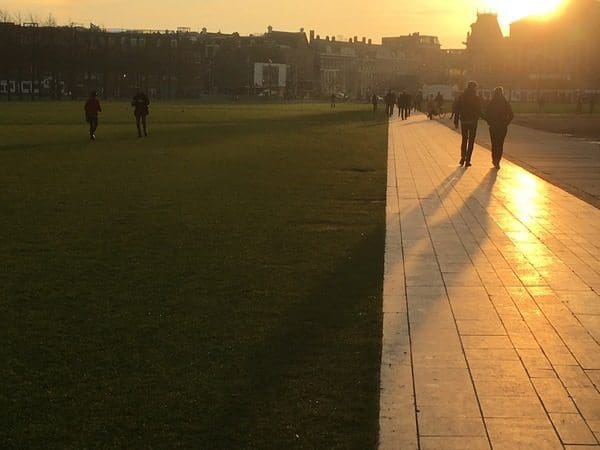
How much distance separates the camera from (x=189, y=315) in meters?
6.74

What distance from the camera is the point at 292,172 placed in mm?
18500

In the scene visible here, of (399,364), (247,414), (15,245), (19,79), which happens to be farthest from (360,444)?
(19,79)

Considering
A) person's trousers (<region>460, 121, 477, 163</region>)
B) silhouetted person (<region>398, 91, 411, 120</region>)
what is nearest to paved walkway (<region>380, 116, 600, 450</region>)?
person's trousers (<region>460, 121, 477, 163</region>)

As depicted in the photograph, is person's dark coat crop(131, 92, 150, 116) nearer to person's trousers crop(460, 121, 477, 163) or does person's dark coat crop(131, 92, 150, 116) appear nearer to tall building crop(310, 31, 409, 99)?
person's trousers crop(460, 121, 477, 163)

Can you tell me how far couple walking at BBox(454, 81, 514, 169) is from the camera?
19.4 meters

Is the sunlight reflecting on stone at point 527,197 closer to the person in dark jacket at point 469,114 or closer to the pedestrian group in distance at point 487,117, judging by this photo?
the pedestrian group in distance at point 487,117

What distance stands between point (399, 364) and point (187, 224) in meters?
6.08

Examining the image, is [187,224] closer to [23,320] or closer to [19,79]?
[23,320]

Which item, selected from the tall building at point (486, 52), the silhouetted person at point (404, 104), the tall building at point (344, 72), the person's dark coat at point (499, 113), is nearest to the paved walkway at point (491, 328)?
the person's dark coat at point (499, 113)

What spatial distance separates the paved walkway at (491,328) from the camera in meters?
4.69

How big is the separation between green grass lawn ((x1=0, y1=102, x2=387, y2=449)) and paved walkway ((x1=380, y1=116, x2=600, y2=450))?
0.24 meters

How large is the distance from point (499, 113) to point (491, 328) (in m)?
13.4

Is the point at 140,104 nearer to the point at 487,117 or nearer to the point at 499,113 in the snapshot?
the point at 487,117

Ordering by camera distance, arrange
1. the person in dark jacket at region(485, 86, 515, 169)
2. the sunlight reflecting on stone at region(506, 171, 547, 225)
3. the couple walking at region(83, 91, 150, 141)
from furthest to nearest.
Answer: the couple walking at region(83, 91, 150, 141) → the person in dark jacket at region(485, 86, 515, 169) → the sunlight reflecting on stone at region(506, 171, 547, 225)
